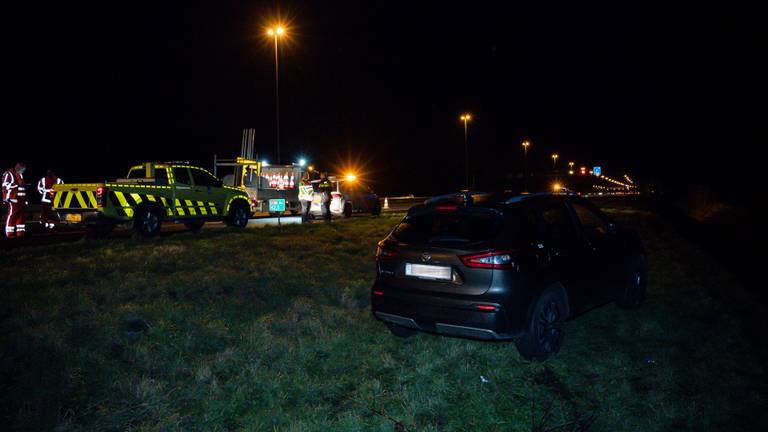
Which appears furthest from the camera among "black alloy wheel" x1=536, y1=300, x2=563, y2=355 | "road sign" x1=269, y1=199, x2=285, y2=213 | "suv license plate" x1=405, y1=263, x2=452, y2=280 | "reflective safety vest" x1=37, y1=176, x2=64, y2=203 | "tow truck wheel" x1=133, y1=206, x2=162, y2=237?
"road sign" x1=269, y1=199, x2=285, y2=213

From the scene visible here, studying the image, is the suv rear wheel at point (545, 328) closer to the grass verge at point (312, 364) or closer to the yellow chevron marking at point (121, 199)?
the grass verge at point (312, 364)

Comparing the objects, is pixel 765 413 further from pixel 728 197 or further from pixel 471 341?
pixel 728 197

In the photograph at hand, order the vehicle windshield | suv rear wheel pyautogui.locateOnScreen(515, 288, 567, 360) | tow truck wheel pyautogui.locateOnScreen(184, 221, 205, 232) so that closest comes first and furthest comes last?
suv rear wheel pyautogui.locateOnScreen(515, 288, 567, 360) → the vehicle windshield → tow truck wheel pyautogui.locateOnScreen(184, 221, 205, 232)

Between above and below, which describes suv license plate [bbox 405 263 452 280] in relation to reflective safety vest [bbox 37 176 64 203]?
below

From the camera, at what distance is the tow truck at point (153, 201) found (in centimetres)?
1182

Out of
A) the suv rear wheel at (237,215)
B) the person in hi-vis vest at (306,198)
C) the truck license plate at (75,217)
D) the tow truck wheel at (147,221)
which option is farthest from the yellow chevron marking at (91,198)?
the person in hi-vis vest at (306,198)

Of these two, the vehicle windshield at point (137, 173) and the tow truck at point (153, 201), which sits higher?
the vehicle windshield at point (137, 173)

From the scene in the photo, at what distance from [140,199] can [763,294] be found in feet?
39.4

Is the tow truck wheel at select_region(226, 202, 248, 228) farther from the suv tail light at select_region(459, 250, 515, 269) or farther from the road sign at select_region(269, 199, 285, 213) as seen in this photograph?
the suv tail light at select_region(459, 250, 515, 269)

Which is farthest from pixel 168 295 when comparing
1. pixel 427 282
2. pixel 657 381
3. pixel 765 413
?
pixel 765 413

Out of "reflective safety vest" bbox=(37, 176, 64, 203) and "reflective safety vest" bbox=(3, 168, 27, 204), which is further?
"reflective safety vest" bbox=(37, 176, 64, 203)

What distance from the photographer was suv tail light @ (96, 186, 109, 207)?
38.5 ft

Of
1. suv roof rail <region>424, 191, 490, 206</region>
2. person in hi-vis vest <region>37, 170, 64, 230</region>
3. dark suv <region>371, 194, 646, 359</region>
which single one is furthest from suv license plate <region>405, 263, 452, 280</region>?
person in hi-vis vest <region>37, 170, 64, 230</region>

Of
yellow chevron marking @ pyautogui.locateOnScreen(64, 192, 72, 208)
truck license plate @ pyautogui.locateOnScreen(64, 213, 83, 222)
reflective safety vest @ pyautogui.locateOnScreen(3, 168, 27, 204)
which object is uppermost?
reflective safety vest @ pyautogui.locateOnScreen(3, 168, 27, 204)
